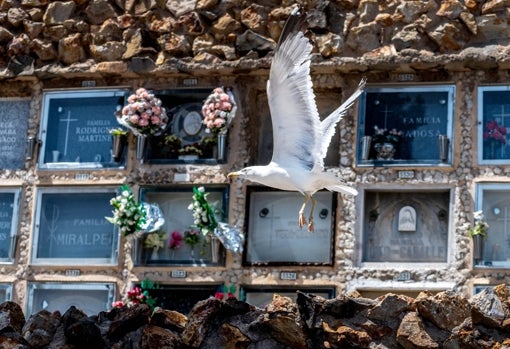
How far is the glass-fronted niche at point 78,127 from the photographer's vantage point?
2295cm

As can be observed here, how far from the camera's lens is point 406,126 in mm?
21688

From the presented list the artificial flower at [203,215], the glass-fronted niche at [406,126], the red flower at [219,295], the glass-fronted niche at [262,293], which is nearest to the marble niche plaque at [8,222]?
the artificial flower at [203,215]

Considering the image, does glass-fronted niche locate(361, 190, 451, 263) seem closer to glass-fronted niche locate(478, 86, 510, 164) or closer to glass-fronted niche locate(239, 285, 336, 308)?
Result: glass-fronted niche locate(478, 86, 510, 164)

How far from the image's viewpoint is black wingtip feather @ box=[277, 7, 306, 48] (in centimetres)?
1836

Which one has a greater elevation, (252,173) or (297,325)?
(252,173)

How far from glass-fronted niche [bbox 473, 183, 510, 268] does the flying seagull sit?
8.57 ft

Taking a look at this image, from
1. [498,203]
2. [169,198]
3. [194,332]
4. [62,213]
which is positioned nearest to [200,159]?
[169,198]

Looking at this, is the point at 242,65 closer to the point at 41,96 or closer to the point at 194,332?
the point at 41,96

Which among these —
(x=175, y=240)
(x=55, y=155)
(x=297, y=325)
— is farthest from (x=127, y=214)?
(x=297, y=325)

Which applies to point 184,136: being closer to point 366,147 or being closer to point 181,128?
point 181,128

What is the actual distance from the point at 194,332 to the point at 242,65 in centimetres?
624

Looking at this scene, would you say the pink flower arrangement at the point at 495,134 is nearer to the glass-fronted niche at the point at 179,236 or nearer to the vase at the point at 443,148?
the vase at the point at 443,148

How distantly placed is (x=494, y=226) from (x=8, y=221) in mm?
6836

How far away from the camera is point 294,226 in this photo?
71.8 feet
